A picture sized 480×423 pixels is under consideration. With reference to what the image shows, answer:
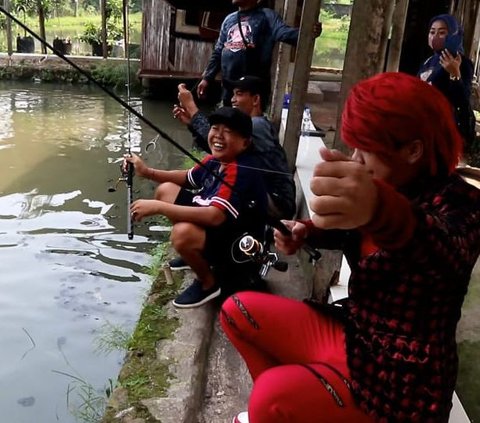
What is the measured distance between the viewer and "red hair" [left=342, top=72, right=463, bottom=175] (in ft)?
4.87

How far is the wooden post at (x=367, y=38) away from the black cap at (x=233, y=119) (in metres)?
0.80

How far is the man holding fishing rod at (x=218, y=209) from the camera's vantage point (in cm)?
331

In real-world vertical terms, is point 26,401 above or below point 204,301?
below

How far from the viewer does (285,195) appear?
163 inches

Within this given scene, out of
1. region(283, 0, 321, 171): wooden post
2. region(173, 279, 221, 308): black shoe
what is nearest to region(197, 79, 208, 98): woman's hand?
region(283, 0, 321, 171): wooden post

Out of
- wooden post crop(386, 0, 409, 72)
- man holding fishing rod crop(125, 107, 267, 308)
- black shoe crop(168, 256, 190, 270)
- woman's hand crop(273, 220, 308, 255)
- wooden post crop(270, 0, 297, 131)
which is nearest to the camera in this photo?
woman's hand crop(273, 220, 308, 255)

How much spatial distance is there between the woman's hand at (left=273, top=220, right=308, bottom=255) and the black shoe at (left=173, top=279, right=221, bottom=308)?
5.38ft

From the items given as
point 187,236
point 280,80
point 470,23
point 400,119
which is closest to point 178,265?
point 187,236

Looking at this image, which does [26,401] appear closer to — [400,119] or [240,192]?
[240,192]

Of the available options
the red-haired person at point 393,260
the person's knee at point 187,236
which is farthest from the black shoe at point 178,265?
the red-haired person at point 393,260

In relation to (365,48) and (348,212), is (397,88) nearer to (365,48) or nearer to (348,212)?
(348,212)

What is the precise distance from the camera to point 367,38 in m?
2.63

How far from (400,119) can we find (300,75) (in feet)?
10.9

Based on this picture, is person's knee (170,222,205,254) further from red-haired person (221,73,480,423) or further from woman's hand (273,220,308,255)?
red-haired person (221,73,480,423)
